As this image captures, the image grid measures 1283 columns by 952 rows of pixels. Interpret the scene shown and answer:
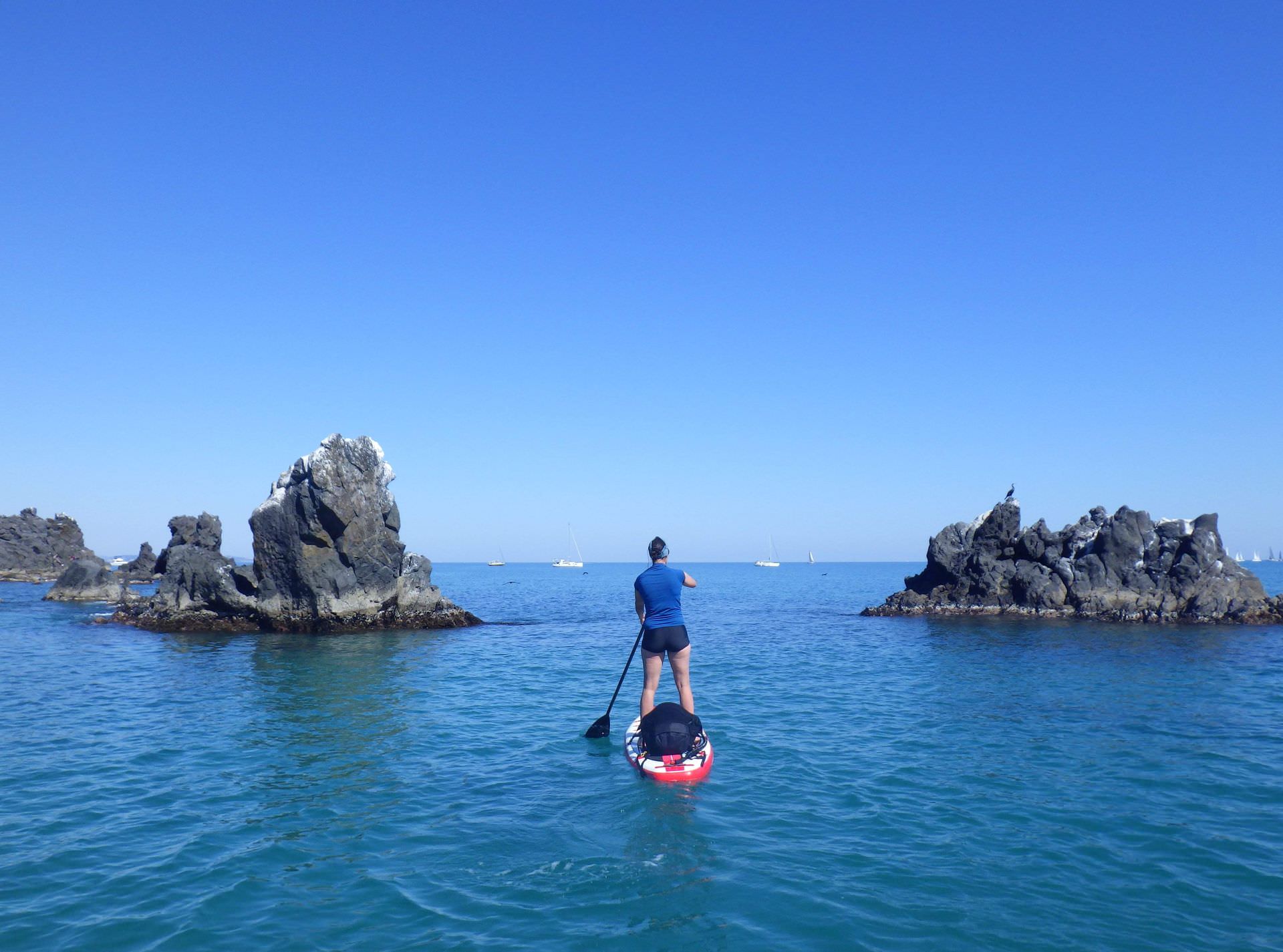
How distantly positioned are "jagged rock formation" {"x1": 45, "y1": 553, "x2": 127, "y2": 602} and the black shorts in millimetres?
63162

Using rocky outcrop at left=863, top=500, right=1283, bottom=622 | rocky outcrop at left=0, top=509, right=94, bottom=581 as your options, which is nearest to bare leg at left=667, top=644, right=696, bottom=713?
rocky outcrop at left=863, top=500, right=1283, bottom=622

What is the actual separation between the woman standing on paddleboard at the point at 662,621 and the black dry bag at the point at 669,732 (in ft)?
1.23

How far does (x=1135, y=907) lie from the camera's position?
8.55 m

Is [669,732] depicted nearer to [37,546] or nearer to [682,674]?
[682,674]

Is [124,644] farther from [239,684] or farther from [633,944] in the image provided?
[633,944]

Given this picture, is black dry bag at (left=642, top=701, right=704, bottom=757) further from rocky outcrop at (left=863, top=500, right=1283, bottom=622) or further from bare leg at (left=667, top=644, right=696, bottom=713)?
rocky outcrop at (left=863, top=500, right=1283, bottom=622)

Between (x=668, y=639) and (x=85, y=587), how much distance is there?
67938mm

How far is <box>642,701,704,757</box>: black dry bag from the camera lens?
13.4 m

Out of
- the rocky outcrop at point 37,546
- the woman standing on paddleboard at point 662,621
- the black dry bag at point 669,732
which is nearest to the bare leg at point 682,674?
the woman standing on paddleboard at point 662,621

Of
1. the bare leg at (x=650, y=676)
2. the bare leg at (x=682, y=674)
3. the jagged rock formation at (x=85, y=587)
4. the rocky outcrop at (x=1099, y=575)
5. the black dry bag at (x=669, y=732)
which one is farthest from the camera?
the jagged rock formation at (x=85, y=587)

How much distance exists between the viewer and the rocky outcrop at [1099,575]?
47719 millimetres

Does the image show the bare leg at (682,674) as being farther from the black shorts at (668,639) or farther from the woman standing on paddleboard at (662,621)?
the black shorts at (668,639)

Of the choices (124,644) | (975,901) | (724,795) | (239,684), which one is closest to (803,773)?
(724,795)

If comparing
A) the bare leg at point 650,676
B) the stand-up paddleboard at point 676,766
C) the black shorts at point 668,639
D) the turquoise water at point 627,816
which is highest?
the black shorts at point 668,639
